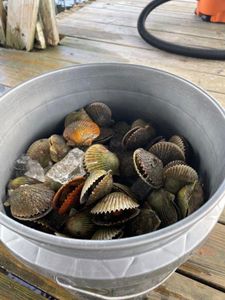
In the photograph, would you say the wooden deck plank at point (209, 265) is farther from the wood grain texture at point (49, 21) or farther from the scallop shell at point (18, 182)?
the wood grain texture at point (49, 21)

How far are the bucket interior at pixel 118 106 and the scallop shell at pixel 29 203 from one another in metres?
0.06

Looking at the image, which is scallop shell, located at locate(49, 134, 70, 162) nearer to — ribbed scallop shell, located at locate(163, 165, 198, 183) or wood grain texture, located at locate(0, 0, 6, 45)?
ribbed scallop shell, located at locate(163, 165, 198, 183)

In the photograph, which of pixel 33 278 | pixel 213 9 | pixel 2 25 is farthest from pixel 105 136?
pixel 213 9

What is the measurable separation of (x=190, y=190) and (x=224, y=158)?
11cm

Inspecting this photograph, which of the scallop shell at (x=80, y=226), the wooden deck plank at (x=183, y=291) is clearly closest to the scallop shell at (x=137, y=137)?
the scallop shell at (x=80, y=226)

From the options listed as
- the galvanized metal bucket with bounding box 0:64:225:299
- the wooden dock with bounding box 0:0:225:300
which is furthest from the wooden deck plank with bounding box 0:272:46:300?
the galvanized metal bucket with bounding box 0:64:225:299

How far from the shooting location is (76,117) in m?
0.82

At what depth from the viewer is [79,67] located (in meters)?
0.75

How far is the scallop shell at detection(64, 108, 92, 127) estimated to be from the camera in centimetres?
82

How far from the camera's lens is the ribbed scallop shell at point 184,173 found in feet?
2.17

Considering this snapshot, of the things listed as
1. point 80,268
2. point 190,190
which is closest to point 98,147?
point 190,190

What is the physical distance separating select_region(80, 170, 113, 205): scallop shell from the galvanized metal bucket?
147 mm

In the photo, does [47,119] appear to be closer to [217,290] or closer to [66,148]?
[66,148]

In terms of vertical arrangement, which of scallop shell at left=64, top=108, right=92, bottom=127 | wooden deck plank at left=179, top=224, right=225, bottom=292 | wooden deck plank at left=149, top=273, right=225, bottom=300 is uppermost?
scallop shell at left=64, top=108, right=92, bottom=127
